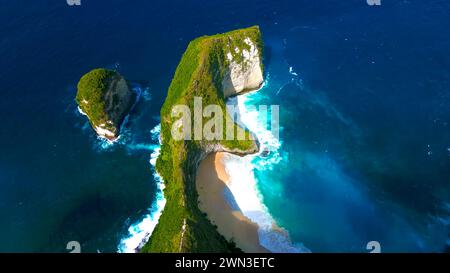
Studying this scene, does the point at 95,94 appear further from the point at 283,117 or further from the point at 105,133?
the point at 283,117

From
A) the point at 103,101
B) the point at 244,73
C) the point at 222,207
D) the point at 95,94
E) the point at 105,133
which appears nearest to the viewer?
the point at 222,207

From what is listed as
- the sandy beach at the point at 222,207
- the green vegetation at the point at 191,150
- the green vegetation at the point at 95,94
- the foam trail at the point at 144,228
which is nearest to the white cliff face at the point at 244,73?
the green vegetation at the point at 191,150

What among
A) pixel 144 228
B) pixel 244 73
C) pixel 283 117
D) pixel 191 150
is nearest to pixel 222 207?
pixel 191 150

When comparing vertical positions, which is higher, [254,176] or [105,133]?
[105,133]

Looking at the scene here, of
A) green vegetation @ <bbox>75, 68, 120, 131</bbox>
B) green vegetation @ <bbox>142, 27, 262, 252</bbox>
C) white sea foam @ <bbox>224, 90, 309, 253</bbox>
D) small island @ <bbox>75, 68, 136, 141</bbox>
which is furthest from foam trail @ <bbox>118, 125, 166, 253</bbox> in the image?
green vegetation @ <bbox>75, 68, 120, 131</bbox>

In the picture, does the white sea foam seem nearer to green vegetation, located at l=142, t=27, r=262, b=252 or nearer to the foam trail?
green vegetation, located at l=142, t=27, r=262, b=252
